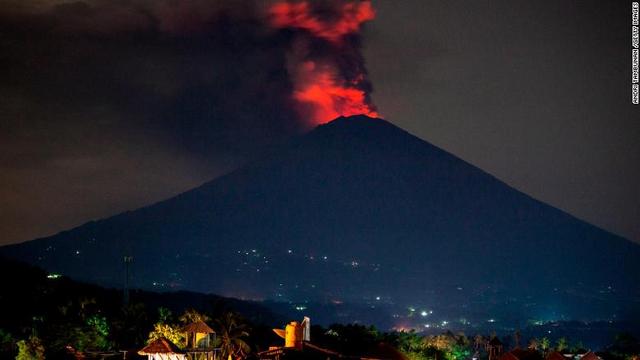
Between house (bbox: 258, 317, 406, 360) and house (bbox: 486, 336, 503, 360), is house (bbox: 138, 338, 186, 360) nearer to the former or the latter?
house (bbox: 258, 317, 406, 360)

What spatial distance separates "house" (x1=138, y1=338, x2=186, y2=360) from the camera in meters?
35.3

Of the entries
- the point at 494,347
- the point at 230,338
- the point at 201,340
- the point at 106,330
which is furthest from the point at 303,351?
the point at 494,347

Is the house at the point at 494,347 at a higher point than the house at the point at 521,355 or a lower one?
higher

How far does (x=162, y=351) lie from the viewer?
1390 inches

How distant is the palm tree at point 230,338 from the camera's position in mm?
37500

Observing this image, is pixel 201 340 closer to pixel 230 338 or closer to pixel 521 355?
pixel 230 338

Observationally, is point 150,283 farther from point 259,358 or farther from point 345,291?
point 259,358

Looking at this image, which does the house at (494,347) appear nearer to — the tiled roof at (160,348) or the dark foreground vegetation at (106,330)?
the dark foreground vegetation at (106,330)

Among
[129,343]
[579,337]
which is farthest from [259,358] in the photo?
[579,337]

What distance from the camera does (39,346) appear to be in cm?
3769

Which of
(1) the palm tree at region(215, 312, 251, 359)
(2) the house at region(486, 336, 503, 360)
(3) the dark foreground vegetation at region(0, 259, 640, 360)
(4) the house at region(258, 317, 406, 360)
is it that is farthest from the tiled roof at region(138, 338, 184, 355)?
(2) the house at region(486, 336, 503, 360)

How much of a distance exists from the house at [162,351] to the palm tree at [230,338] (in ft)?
6.97

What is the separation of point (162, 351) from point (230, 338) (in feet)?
10.6

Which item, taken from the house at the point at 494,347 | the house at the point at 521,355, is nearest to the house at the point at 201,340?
the house at the point at 521,355
